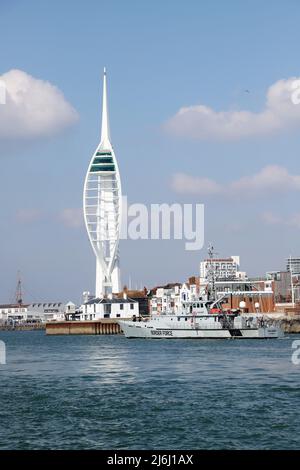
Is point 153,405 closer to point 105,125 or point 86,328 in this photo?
point 86,328

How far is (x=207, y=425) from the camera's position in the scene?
28719mm

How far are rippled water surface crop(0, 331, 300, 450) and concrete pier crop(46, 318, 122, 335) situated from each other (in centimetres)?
8562

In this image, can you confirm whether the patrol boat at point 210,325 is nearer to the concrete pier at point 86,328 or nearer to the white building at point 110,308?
the concrete pier at point 86,328

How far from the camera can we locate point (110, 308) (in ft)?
524

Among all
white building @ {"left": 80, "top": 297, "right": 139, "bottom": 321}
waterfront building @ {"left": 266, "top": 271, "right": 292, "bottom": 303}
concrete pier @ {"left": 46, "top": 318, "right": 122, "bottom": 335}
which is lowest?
concrete pier @ {"left": 46, "top": 318, "right": 122, "bottom": 335}

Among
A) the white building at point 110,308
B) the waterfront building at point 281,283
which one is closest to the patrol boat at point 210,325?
the white building at point 110,308

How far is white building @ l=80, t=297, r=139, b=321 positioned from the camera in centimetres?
15725

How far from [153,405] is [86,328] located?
Result: 114330 mm

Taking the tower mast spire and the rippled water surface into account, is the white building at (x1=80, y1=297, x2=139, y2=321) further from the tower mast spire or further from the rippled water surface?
the rippled water surface

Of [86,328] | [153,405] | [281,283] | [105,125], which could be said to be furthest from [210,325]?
[105,125]

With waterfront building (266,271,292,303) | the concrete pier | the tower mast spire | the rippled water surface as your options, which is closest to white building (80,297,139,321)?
the concrete pier
